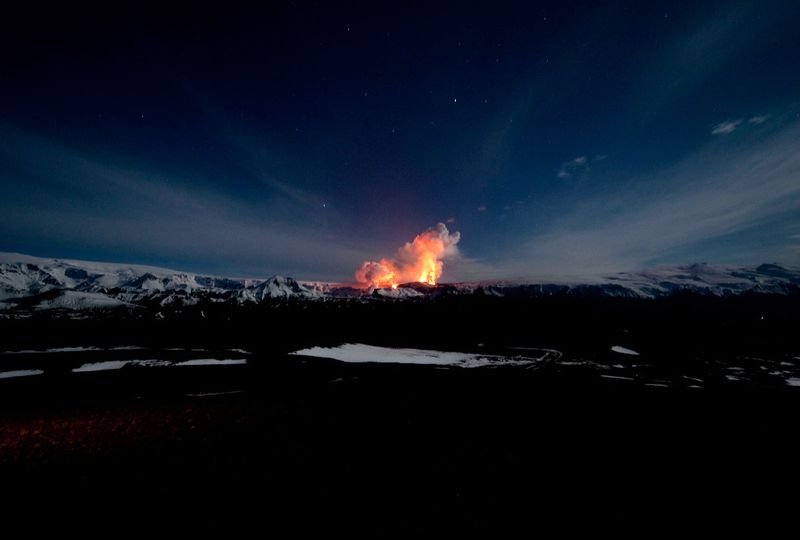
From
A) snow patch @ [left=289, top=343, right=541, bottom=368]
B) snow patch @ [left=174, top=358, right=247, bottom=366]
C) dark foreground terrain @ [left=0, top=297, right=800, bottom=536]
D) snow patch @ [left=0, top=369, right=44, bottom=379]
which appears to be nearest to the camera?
dark foreground terrain @ [left=0, top=297, right=800, bottom=536]

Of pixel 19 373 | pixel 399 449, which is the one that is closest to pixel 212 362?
pixel 19 373

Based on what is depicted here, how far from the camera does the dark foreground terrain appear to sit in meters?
5.60

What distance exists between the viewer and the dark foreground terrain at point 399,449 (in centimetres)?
560

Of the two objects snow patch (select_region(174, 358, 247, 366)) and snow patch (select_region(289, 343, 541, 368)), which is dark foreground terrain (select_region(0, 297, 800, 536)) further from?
snow patch (select_region(289, 343, 541, 368))

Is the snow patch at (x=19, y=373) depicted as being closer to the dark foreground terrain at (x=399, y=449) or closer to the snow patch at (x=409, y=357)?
the dark foreground terrain at (x=399, y=449)

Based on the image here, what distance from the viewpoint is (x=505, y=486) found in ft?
21.0

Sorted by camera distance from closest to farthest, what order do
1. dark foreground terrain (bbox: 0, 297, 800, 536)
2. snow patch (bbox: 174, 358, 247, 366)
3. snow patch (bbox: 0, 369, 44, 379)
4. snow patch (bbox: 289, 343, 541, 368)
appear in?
dark foreground terrain (bbox: 0, 297, 800, 536), snow patch (bbox: 0, 369, 44, 379), snow patch (bbox: 174, 358, 247, 366), snow patch (bbox: 289, 343, 541, 368)

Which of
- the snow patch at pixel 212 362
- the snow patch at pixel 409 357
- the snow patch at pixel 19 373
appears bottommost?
the snow patch at pixel 19 373

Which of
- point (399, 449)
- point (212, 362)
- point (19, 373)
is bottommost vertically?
point (19, 373)

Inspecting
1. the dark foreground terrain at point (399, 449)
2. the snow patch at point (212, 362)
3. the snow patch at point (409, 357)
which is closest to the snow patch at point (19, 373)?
the dark foreground terrain at point (399, 449)

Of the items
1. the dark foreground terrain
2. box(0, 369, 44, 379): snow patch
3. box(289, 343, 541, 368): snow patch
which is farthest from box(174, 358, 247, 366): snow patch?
box(0, 369, 44, 379): snow patch

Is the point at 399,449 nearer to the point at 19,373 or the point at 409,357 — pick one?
the point at 409,357

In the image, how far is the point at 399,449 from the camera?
796 centimetres

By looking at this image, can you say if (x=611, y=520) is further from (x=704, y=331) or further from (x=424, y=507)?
(x=704, y=331)
